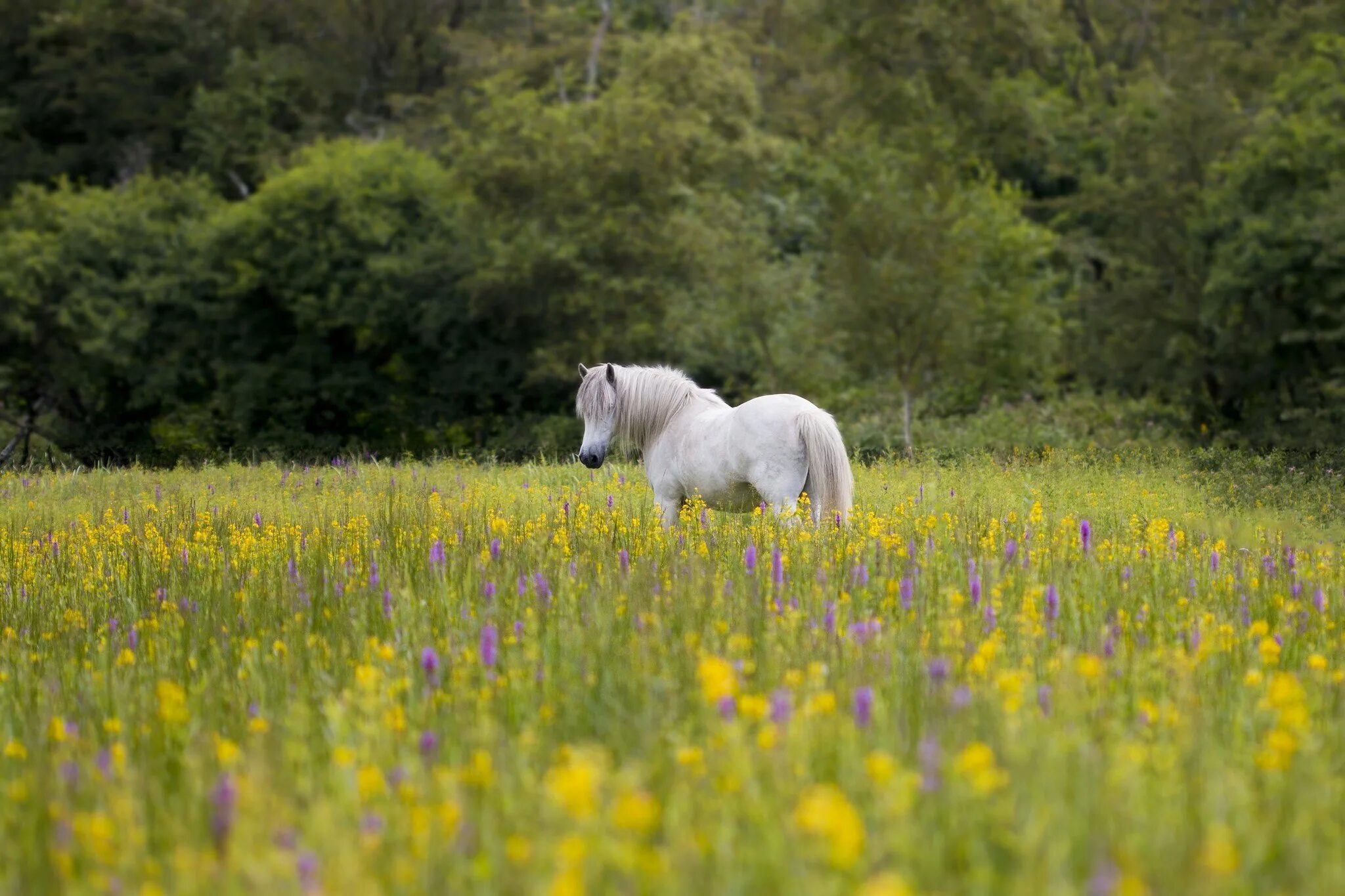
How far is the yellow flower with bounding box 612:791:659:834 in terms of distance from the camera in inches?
92.4

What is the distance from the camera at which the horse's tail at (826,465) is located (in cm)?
818

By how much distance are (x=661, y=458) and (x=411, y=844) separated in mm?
6296

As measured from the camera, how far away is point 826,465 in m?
8.20

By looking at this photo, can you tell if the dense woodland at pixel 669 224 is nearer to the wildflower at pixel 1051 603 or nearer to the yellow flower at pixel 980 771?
the wildflower at pixel 1051 603

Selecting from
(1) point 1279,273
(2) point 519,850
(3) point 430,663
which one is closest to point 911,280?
(1) point 1279,273

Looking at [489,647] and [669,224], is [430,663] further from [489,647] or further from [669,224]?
Answer: [669,224]

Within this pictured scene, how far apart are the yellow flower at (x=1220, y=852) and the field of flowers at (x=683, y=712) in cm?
1

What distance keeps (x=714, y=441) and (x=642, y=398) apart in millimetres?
761

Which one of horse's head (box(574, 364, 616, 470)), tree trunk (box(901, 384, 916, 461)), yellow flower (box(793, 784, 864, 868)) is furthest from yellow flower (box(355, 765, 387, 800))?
tree trunk (box(901, 384, 916, 461))

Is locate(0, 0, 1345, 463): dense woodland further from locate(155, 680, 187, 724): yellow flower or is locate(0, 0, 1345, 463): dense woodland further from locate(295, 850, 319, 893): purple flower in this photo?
locate(295, 850, 319, 893): purple flower

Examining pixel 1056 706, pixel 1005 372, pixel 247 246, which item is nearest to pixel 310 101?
pixel 247 246

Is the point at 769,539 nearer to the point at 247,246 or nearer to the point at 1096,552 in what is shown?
the point at 1096,552

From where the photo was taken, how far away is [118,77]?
36781 millimetres

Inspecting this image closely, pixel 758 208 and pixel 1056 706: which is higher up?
pixel 758 208
